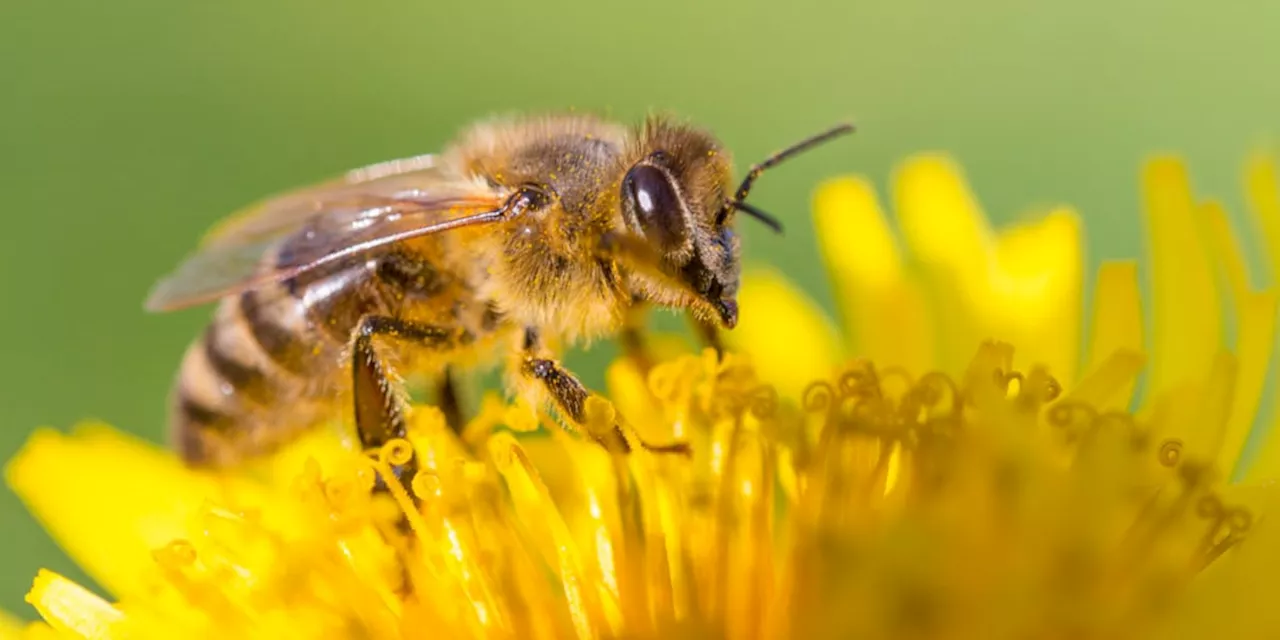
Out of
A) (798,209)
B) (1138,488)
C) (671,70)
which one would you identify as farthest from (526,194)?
(671,70)

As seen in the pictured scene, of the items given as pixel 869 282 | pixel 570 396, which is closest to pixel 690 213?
pixel 570 396

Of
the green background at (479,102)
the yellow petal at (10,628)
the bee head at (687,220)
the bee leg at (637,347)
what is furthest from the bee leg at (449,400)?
the green background at (479,102)

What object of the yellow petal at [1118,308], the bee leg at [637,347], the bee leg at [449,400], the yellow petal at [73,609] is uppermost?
the yellow petal at [1118,308]

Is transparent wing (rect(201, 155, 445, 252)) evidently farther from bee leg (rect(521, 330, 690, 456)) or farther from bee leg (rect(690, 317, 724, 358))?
bee leg (rect(690, 317, 724, 358))

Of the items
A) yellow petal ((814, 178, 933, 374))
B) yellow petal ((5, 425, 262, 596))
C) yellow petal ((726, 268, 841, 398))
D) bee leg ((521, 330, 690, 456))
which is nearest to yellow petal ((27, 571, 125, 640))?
yellow petal ((5, 425, 262, 596))

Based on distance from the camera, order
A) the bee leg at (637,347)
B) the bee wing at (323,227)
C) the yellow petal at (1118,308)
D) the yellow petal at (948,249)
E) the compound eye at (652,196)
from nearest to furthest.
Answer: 1. the compound eye at (652,196)
2. the bee wing at (323,227)
3. the yellow petal at (1118,308)
4. the bee leg at (637,347)
5. the yellow petal at (948,249)

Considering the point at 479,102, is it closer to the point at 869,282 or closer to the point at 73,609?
the point at 869,282

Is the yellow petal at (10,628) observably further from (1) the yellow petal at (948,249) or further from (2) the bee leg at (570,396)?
(1) the yellow petal at (948,249)

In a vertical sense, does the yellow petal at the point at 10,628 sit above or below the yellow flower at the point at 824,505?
below
